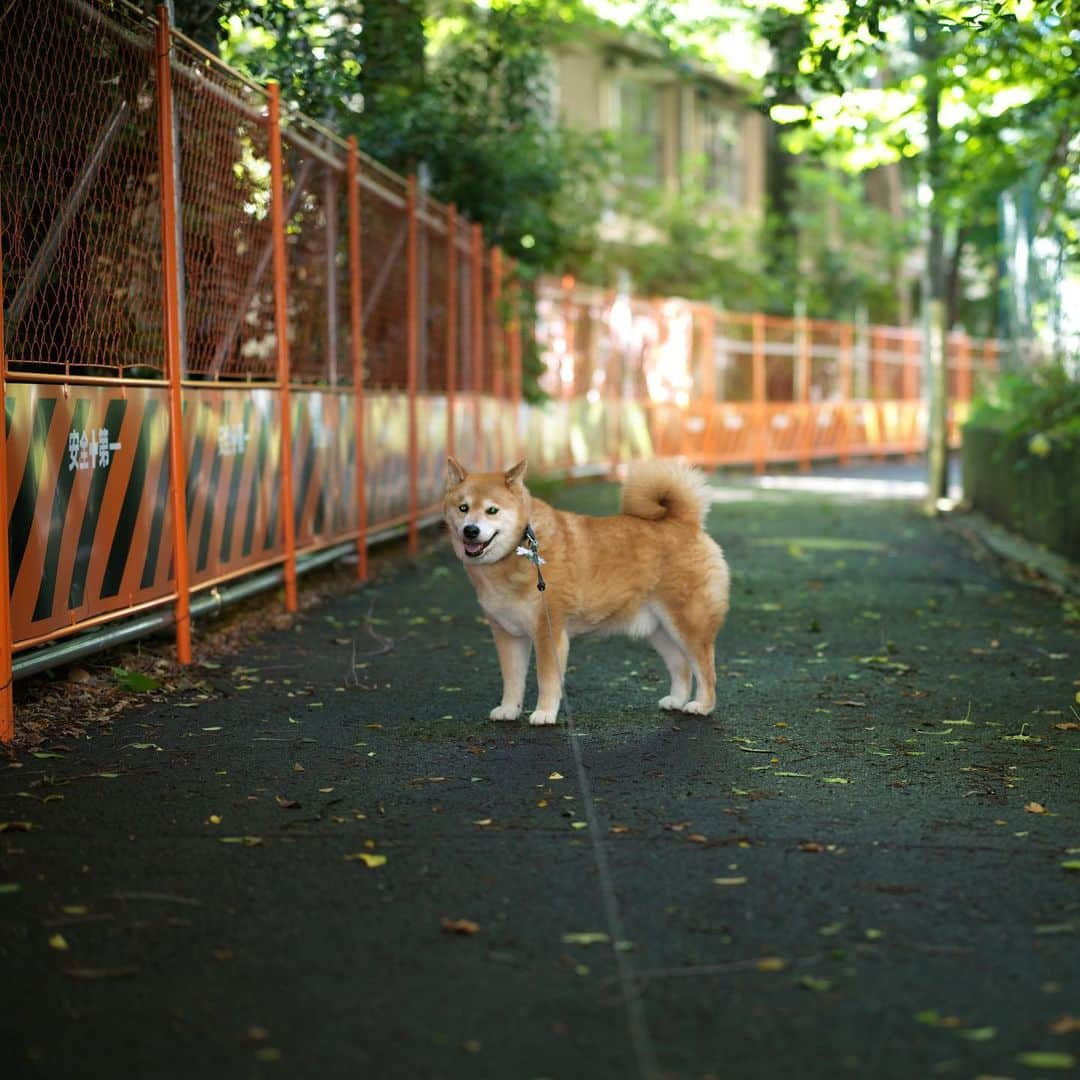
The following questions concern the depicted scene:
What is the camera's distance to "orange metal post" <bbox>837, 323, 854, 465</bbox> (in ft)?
111

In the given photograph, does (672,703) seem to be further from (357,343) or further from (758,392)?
(758,392)

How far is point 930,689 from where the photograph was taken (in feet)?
26.4

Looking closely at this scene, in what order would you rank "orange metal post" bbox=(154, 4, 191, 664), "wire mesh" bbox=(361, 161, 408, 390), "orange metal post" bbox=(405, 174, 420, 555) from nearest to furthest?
"orange metal post" bbox=(154, 4, 191, 664)
"wire mesh" bbox=(361, 161, 408, 390)
"orange metal post" bbox=(405, 174, 420, 555)

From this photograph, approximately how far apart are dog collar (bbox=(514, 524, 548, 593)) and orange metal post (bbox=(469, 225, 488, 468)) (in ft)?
33.8

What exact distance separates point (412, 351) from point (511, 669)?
23.9 ft

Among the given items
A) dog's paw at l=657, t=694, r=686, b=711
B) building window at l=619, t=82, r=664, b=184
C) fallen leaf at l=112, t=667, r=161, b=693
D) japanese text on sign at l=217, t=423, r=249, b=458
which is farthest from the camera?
building window at l=619, t=82, r=664, b=184

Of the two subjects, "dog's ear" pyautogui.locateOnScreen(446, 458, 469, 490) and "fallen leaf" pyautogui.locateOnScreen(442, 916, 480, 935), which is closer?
"fallen leaf" pyautogui.locateOnScreen(442, 916, 480, 935)

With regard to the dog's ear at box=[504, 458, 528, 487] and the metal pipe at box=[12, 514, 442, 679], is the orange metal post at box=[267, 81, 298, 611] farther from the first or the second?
the dog's ear at box=[504, 458, 528, 487]

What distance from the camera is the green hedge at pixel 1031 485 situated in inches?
510

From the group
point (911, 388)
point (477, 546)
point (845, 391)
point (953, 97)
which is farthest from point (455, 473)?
point (911, 388)

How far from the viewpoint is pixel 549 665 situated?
693 cm

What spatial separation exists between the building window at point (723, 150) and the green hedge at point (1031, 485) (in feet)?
67.6

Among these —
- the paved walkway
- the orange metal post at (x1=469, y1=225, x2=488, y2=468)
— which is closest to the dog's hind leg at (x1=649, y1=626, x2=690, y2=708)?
the paved walkway

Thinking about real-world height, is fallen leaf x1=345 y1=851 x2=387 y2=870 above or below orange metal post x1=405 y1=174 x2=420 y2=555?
below
